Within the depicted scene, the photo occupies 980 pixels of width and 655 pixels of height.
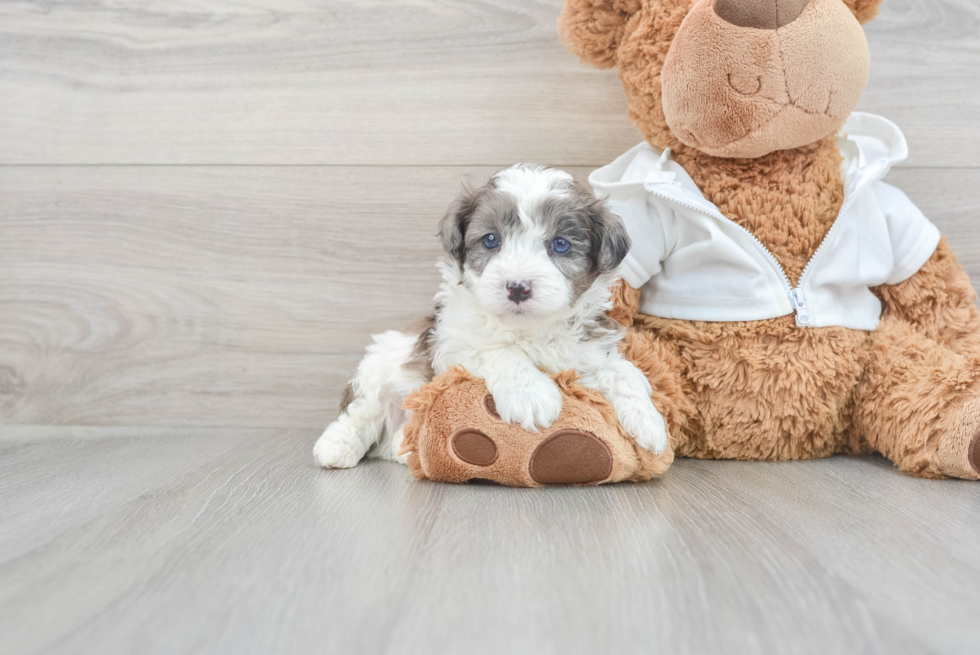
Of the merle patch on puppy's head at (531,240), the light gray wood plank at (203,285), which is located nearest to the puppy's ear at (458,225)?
the merle patch on puppy's head at (531,240)

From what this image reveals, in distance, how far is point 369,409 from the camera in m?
1.65

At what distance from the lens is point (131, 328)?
204 centimetres

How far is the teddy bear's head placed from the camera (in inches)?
53.8

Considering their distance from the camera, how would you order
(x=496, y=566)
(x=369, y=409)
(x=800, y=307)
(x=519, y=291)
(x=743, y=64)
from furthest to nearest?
(x=369, y=409) < (x=800, y=307) < (x=743, y=64) < (x=519, y=291) < (x=496, y=566)

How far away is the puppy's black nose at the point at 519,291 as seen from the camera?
4.13 feet

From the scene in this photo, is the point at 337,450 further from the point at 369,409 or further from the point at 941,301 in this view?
the point at 941,301

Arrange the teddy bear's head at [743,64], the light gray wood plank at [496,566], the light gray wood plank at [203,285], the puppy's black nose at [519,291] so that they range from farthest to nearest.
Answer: the light gray wood plank at [203,285] < the teddy bear's head at [743,64] < the puppy's black nose at [519,291] < the light gray wood plank at [496,566]

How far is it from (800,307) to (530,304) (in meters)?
0.63

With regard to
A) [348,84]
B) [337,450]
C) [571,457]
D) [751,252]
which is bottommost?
[337,450]

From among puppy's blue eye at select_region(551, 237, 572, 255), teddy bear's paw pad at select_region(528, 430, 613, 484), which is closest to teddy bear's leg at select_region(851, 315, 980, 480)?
teddy bear's paw pad at select_region(528, 430, 613, 484)

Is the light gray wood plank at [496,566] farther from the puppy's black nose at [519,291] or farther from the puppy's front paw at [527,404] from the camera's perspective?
the puppy's black nose at [519,291]

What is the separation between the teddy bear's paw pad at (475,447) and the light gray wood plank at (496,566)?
0.06 metres

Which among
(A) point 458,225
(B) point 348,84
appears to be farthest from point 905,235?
(B) point 348,84

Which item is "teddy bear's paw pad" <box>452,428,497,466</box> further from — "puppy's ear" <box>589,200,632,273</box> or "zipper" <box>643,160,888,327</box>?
"zipper" <box>643,160,888,327</box>
